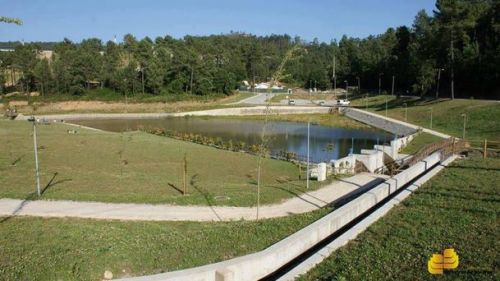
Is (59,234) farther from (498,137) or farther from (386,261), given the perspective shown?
(498,137)

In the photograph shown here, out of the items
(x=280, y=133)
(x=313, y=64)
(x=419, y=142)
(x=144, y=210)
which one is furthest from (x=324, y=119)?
(x=313, y=64)

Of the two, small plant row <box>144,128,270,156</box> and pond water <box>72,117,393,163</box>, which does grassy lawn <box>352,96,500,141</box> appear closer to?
pond water <box>72,117,393,163</box>

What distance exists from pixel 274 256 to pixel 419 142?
3089cm

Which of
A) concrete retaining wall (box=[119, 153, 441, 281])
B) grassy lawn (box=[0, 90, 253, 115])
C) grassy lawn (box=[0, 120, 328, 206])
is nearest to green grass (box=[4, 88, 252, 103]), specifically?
grassy lawn (box=[0, 90, 253, 115])

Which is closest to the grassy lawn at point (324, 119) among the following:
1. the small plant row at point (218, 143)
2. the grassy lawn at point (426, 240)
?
the small plant row at point (218, 143)

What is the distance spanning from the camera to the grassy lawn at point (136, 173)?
1691 cm

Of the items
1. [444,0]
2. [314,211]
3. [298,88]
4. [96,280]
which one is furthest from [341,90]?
[96,280]

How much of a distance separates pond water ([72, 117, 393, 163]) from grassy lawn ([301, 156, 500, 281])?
1760 cm

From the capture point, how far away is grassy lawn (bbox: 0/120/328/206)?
55.5 feet

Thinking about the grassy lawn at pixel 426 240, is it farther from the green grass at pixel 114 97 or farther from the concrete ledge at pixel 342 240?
the green grass at pixel 114 97

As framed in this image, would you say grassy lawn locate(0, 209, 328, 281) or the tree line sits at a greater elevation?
the tree line

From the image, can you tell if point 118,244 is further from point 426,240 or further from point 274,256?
point 426,240

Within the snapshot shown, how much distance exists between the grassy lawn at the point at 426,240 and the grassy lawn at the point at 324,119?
1702 inches

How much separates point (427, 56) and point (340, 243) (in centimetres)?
6141
